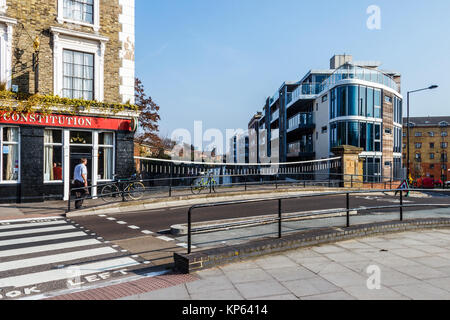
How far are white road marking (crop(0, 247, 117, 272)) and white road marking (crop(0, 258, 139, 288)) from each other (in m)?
0.56

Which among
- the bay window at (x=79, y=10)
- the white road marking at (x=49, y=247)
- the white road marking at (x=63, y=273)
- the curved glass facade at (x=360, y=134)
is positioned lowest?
the white road marking at (x=63, y=273)

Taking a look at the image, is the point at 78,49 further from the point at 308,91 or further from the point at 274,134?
the point at 274,134

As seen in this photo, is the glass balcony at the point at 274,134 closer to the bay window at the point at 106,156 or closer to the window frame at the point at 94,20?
the bay window at the point at 106,156

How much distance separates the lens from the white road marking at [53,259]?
595 cm

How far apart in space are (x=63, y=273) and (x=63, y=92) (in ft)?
41.7

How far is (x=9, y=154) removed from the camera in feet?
48.7

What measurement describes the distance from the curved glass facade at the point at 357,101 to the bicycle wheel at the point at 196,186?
21.9m

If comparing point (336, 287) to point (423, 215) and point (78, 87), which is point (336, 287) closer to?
point (423, 215)

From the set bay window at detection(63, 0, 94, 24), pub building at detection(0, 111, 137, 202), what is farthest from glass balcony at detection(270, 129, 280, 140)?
bay window at detection(63, 0, 94, 24)

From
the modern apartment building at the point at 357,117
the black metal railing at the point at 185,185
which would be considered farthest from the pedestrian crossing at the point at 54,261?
the modern apartment building at the point at 357,117

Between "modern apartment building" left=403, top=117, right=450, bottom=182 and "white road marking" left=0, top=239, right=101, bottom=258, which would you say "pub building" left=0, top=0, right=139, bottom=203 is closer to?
Result: "white road marking" left=0, top=239, right=101, bottom=258

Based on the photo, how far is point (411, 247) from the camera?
7.05 metres

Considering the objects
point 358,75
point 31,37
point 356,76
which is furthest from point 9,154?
point 358,75

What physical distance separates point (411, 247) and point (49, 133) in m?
15.3
